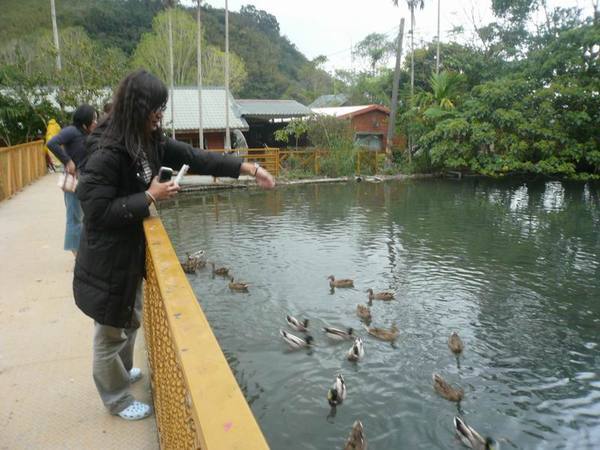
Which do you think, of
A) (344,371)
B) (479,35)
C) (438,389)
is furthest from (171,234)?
(479,35)

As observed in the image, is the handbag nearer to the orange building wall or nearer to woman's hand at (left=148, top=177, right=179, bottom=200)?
woman's hand at (left=148, top=177, right=179, bottom=200)

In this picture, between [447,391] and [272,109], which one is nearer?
[447,391]

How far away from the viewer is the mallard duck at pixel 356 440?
14.9 ft

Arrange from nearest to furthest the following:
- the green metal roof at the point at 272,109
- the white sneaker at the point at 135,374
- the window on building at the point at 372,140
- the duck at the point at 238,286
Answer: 1. the white sneaker at the point at 135,374
2. the duck at the point at 238,286
3. the green metal roof at the point at 272,109
4. the window on building at the point at 372,140

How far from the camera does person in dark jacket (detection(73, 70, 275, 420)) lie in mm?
2393

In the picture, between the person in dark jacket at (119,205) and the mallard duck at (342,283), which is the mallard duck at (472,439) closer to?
the person in dark jacket at (119,205)

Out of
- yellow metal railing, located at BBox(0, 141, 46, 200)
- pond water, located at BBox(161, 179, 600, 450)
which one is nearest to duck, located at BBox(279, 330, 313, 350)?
pond water, located at BBox(161, 179, 600, 450)

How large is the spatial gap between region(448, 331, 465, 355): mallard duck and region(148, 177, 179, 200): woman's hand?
16.0ft

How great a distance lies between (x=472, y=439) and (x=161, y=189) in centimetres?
369

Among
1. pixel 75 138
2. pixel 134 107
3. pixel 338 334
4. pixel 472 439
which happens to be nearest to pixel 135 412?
pixel 134 107

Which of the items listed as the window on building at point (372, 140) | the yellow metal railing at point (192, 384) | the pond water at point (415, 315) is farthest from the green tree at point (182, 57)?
the yellow metal railing at point (192, 384)

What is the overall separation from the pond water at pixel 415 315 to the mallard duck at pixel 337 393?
99mm

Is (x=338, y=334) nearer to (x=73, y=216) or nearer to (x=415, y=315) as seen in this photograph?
(x=415, y=315)

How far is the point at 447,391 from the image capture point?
538 cm
